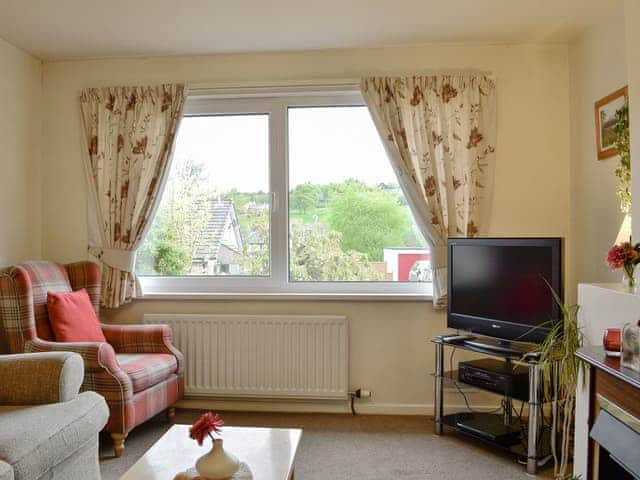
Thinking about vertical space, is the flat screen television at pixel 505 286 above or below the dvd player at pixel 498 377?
above

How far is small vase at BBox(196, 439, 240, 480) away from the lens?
1771 millimetres

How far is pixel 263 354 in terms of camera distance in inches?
144

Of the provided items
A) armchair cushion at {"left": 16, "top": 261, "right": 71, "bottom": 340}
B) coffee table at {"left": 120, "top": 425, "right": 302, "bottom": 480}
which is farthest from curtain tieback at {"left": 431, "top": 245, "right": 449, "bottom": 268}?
armchair cushion at {"left": 16, "top": 261, "right": 71, "bottom": 340}

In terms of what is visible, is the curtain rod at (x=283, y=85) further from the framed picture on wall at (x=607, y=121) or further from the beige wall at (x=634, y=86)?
the beige wall at (x=634, y=86)

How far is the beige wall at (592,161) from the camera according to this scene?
296 cm

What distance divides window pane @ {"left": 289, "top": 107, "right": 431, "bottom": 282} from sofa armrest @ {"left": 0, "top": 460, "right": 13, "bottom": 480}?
226 centimetres

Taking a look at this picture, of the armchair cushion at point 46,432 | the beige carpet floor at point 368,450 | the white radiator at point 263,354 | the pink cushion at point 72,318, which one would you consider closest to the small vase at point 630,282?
the beige carpet floor at point 368,450

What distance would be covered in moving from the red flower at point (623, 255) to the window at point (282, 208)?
1.61m

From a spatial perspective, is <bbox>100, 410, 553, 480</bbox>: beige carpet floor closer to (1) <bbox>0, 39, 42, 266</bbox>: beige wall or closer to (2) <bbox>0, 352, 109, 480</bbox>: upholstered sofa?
(2) <bbox>0, 352, 109, 480</bbox>: upholstered sofa

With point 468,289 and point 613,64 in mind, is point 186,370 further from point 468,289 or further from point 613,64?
point 613,64

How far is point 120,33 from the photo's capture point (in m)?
3.37

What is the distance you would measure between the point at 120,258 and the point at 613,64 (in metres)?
3.24

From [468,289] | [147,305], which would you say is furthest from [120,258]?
[468,289]

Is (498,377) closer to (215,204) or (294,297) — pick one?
(294,297)
